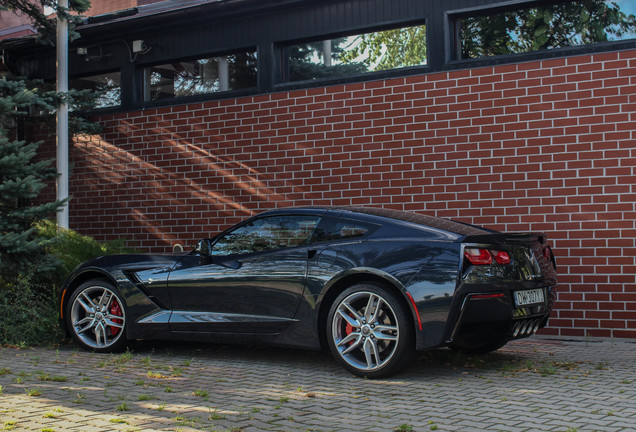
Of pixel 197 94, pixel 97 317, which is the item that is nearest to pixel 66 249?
pixel 97 317

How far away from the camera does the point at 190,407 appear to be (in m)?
4.92

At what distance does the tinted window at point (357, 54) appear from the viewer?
9.75m

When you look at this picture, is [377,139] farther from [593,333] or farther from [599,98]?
[593,333]

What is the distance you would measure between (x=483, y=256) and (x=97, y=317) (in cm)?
386

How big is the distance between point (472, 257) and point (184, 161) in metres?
6.56

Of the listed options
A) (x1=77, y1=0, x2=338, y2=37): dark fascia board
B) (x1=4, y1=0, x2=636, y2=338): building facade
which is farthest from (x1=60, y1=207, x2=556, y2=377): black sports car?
(x1=77, y1=0, x2=338, y2=37): dark fascia board

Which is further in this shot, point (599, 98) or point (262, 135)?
point (262, 135)

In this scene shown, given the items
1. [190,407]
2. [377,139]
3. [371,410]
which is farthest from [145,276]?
[377,139]

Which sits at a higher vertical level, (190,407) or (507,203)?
(507,203)

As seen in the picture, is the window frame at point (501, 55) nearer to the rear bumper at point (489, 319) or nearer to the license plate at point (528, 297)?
the license plate at point (528, 297)

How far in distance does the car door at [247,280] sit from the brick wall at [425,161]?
3.22 m

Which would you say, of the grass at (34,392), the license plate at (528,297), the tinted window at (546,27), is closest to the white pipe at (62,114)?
the tinted window at (546,27)

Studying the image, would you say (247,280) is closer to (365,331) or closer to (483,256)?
(365,331)

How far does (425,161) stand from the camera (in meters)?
9.55
